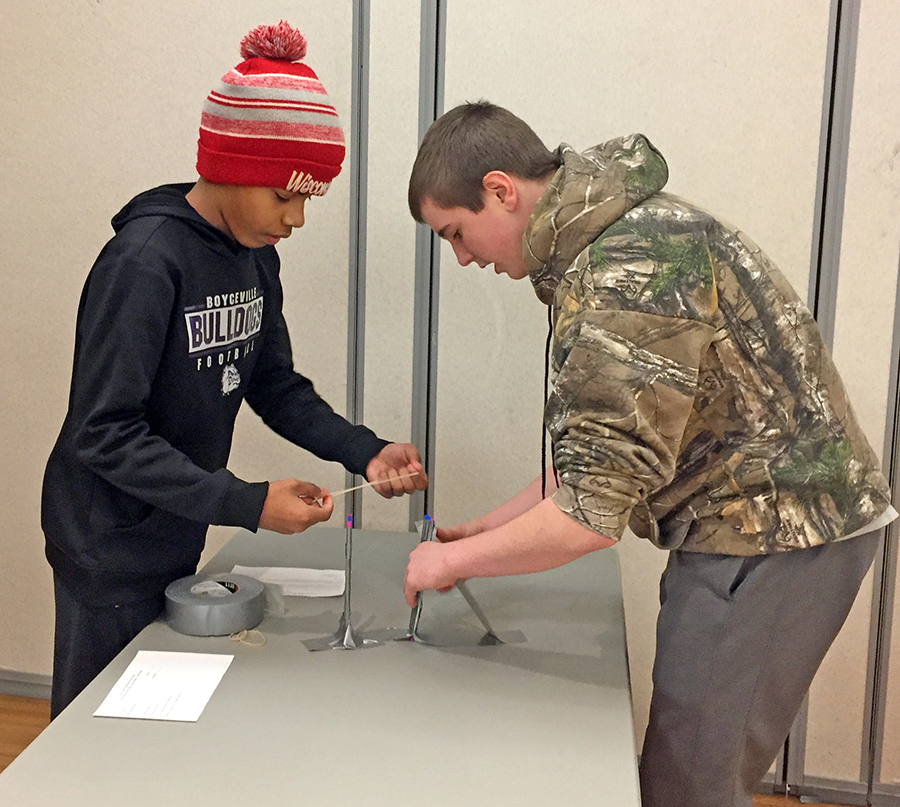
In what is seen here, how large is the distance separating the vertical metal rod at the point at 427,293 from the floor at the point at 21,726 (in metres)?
1.13

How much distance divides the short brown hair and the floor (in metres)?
1.77

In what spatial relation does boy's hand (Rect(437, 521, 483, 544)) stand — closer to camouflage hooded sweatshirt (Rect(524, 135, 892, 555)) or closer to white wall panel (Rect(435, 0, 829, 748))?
camouflage hooded sweatshirt (Rect(524, 135, 892, 555))

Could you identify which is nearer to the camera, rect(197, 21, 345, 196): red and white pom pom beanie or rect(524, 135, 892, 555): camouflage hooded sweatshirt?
→ rect(524, 135, 892, 555): camouflage hooded sweatshirt

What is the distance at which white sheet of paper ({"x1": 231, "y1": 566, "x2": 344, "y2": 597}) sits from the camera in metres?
1.76

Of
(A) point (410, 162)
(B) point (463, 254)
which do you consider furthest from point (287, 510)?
(A) point (410, 162)

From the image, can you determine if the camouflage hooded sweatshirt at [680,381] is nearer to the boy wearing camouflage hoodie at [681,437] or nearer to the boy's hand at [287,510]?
the boy wearing camouflage hoodie at [681,437]

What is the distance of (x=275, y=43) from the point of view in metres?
1.58

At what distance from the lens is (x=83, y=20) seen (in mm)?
2381

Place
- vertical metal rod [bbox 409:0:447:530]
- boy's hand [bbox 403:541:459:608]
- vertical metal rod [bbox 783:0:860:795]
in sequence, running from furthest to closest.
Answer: vertical metal rod [bbox 409:0:447:530] → vertical metal rod [bbox 783:0:860:795] → boy's hand [bbox 403:541:459:608]

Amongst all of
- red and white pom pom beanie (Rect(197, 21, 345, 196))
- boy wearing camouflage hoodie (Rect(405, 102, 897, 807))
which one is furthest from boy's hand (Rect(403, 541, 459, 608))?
red and white pom pom beanie (Rect(197, 21, 345, 196))

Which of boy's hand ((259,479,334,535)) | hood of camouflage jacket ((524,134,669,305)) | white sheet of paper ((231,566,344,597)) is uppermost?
hood of camouflage jacket ((524,134,669,305))

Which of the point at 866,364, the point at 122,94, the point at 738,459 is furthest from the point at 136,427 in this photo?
the point at 866,364

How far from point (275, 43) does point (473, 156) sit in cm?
45

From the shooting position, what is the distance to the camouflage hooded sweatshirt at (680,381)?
48.1 inches
